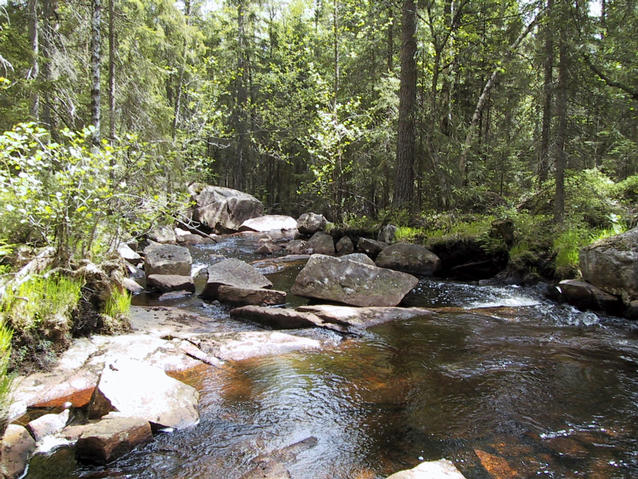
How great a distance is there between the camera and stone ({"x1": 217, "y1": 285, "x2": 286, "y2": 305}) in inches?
326

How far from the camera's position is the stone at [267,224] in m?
23.8

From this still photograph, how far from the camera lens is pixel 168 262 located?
10133 mm

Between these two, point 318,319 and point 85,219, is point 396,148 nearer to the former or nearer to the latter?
point 318,319


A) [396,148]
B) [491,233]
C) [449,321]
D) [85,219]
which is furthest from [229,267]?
[396,148]

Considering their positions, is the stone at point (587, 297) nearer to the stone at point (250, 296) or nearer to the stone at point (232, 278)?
the stone at point (250, 296)

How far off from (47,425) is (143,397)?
79 centimetres

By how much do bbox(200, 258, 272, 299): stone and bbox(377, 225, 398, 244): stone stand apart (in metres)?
5.56

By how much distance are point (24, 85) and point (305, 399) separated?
966cm

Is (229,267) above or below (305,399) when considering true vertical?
above

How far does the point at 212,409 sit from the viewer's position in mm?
4137

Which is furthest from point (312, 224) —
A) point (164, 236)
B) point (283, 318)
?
point (283, 318)

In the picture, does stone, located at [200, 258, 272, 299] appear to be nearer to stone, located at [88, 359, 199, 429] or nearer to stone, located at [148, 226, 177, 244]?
stone, located at [88, 359, 199, 429]

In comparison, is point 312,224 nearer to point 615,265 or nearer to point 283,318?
point 283,318

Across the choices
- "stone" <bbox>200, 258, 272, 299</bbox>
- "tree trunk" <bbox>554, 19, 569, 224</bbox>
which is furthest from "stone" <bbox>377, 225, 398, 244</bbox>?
"stone" <bbox>200, 258, 272, 299</bbox>
